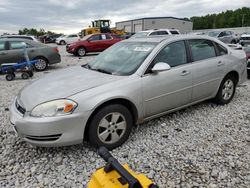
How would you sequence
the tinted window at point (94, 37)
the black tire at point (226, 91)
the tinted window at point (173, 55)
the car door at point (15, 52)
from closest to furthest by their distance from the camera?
the tinted window at point (173, 55) → the black tire at point (226, 91) → the car door at point (15, 52) → the tinted window at point (94, 37)

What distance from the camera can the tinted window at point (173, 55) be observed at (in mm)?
3298

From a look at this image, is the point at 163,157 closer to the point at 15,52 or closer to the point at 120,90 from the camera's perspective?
the point at 120,90

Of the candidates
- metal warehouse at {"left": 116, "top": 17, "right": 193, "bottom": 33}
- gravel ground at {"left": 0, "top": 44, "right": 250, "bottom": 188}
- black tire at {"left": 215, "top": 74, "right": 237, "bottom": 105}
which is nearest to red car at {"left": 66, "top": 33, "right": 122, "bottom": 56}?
gravel ground at {"left": 0, "top": 44, "right": 250, "bottom": 188}

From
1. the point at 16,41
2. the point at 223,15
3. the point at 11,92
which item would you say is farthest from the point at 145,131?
the point at 223,15

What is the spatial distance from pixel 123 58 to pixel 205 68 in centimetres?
149

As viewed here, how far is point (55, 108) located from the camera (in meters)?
2.49

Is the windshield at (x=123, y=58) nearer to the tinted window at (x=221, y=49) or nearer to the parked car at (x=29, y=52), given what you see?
the tinted window at (x=221, y=49)

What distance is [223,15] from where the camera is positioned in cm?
7169

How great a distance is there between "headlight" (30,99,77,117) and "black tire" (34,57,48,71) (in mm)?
7076

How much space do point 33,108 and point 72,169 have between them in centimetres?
86

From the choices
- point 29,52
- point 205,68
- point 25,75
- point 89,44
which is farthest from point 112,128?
point 89,44

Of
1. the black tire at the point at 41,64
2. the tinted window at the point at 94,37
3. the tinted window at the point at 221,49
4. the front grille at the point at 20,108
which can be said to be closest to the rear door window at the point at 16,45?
the black tire at the point at 41,64

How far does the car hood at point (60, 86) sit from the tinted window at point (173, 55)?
79cm

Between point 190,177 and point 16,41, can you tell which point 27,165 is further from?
point 16,41
